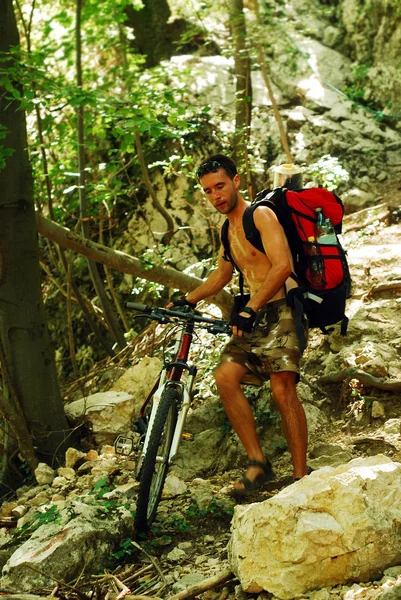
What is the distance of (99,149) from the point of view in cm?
1111

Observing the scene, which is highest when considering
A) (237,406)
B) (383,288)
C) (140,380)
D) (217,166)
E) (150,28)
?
(150,28)

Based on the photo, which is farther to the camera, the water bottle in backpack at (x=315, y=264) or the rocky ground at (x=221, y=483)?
the water bottle in backpack at (x=315, y=264)

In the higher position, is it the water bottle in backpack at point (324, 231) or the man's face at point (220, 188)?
the man's face at point (220, 188)

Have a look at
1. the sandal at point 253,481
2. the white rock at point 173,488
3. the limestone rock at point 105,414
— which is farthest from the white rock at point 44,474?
the sandal at point 253,481

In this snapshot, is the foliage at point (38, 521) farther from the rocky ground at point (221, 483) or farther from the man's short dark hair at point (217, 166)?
the man's short dark hair at point (217, 166)

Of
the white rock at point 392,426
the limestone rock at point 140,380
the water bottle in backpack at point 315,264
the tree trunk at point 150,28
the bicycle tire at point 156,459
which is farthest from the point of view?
the tree trunk at point 150,28

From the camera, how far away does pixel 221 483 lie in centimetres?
507

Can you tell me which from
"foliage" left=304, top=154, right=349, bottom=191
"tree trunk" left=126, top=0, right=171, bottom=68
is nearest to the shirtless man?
"foliage" left=304, top=154, right=349, bottom=191

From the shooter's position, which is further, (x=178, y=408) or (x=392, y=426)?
(x=392, y=426)

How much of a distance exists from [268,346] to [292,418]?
0.49 m

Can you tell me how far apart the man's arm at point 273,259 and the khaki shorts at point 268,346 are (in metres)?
0.29

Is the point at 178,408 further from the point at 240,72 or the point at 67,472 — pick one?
the point at 240,72

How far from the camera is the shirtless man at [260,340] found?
4211 mm

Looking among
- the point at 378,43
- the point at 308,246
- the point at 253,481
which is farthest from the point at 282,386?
the point at 378,43
